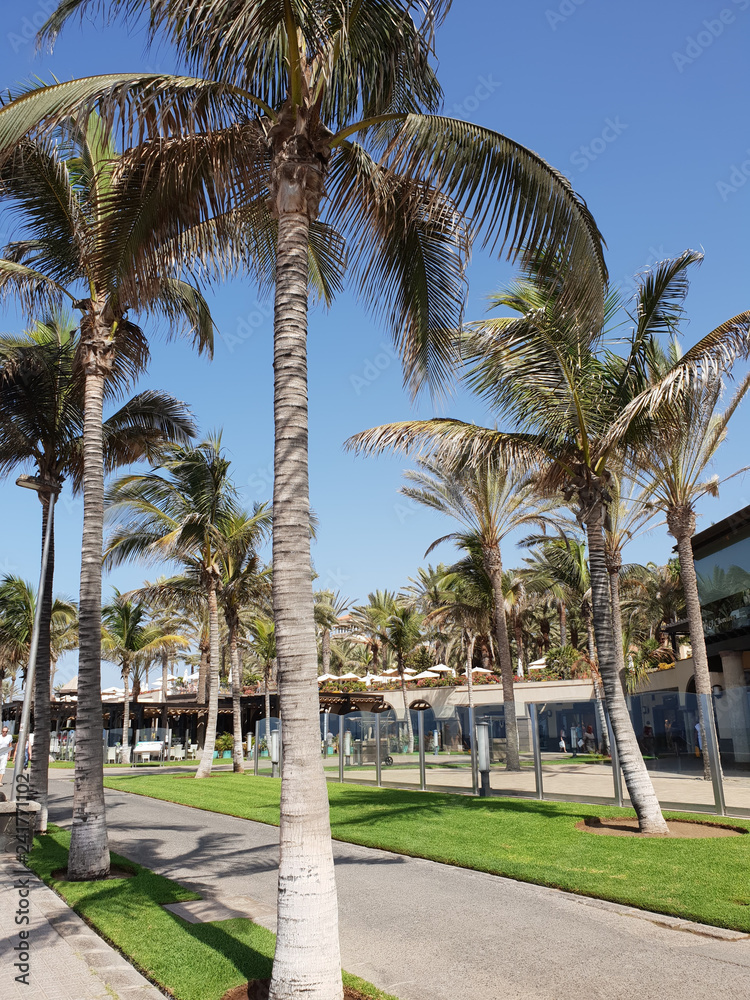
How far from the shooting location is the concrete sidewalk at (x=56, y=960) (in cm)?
570

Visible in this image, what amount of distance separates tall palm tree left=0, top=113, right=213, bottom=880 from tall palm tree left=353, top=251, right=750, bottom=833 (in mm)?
4126

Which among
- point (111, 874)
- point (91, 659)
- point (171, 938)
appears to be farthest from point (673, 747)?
point (171, 938)

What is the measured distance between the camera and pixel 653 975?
586cm

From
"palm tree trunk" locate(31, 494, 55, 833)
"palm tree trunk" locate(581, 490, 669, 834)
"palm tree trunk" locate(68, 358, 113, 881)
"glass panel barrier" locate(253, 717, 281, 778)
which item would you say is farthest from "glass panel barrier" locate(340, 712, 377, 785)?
"palm tree trunk" locate(68, 358, 113, 881)

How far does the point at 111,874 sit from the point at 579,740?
11475 mm

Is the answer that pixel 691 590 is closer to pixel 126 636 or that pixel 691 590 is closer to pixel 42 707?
pixel 42 707

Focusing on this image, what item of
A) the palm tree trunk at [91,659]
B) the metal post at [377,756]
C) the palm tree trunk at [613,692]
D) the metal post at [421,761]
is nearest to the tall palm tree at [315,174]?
the palm tree trunk at [91,659]

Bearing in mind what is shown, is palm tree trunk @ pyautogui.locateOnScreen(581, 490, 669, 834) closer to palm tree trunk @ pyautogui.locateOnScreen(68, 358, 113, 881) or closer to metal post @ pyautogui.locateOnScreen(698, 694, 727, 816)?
metal post @ pyautogui.locateOnScreen(698, 694, 727, 816)

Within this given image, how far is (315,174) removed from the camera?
671 centimetres

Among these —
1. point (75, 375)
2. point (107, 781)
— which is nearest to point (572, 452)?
point (75, 375)

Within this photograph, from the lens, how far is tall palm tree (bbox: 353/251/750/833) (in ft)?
41.8

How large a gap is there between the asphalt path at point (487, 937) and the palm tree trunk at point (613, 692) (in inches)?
121

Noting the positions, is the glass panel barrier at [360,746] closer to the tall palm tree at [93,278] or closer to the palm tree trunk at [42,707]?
the palm tree trunk at [42,707]

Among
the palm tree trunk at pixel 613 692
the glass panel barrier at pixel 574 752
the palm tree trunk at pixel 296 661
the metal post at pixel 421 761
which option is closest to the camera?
the palm tree trunk at pixel 296 661
